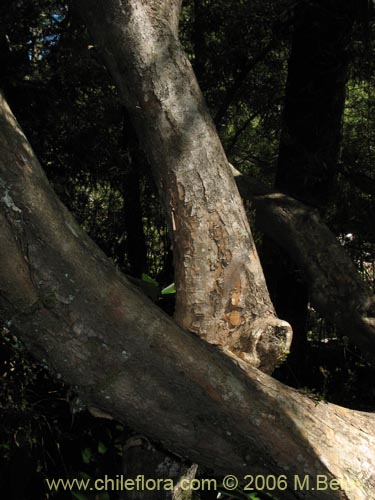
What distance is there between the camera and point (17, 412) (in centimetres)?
356

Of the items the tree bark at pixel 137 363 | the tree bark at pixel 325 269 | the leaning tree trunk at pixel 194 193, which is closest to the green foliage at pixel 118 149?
the tree bark at pixel 325 269

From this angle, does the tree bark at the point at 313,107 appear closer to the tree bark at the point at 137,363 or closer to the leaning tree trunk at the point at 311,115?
the leaning tree trunk at the point at 311,115

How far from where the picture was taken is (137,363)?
7.57 ft

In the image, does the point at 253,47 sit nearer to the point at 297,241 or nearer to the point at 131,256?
the point at 131,256

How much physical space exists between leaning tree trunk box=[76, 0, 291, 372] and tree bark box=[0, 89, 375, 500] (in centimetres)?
25

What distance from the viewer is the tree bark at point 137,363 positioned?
87.2 inches

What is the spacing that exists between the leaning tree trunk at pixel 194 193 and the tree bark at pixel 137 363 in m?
0.25

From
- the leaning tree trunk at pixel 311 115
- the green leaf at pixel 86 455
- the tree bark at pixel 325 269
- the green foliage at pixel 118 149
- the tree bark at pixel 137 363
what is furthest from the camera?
the leaning tree trunk at pixel 311 115

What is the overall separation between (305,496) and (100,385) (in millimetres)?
905

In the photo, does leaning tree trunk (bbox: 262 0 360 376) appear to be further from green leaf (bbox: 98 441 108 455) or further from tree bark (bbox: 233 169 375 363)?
green leaf (bbox: 98 441 108 455)

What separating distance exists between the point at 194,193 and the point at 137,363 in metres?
0.79

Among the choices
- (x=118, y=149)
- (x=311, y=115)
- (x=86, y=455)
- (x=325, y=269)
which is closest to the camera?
(x=325, y=269)

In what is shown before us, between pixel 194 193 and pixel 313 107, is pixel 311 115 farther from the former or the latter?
pixel 194 193

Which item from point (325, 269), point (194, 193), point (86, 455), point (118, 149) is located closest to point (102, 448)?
point (86, 455)
